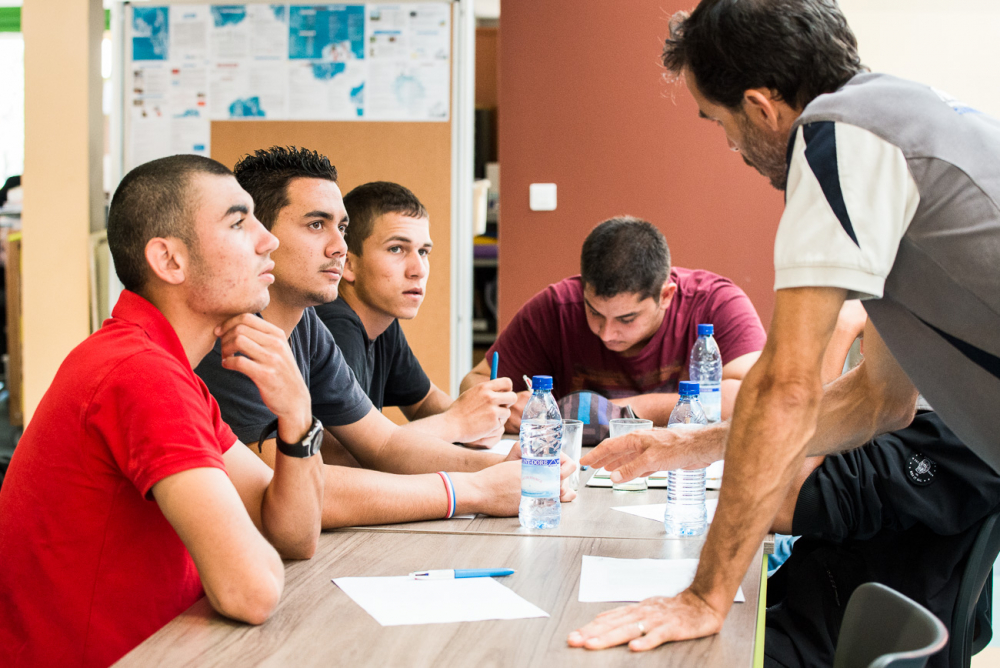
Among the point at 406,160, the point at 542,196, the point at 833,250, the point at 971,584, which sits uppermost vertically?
the point at 406,160

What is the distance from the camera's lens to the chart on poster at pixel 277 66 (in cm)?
389

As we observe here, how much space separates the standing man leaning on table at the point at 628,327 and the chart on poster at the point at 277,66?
159 centimetres

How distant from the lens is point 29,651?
1027mm

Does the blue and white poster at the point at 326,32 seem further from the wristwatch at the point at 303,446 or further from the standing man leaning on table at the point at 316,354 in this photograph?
the wristwatch at the point at 303,446

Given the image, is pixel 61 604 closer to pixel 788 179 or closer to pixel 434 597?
pixel 434 597

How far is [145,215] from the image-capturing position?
1.21 metres

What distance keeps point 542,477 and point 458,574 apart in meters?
0.31

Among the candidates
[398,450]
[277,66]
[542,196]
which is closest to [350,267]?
[398,450]

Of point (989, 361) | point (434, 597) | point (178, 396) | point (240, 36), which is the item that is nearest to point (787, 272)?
point (989, 361)

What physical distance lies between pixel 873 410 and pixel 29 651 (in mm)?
1282

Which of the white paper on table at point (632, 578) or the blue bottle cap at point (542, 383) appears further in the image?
the blue bottle cap at point (542, 383)

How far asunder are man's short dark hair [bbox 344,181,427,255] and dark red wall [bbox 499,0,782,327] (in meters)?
1.49

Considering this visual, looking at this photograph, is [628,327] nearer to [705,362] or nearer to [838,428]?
[705,362]

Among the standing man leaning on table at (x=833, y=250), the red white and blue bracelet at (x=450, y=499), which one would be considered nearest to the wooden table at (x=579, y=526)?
the red white and blue bracelet at (x=450, y=499)
